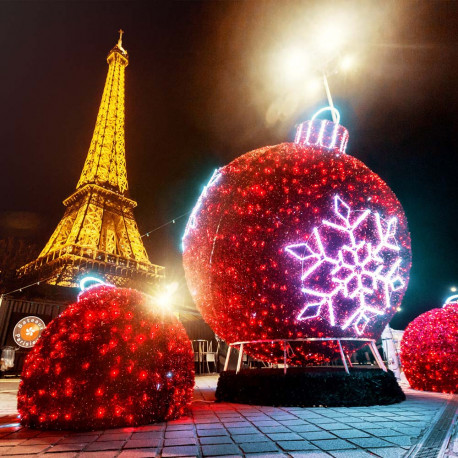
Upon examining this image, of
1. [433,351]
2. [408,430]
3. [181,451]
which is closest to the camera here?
[181,451]

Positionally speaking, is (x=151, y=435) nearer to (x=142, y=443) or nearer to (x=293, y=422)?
(x=142, y=443)

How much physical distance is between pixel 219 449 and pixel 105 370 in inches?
52.3

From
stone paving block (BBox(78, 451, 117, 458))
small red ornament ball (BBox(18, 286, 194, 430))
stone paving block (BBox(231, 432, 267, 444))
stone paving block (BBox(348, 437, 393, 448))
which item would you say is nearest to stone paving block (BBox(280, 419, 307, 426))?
stone paving block (BBox(231, 432, 267, 444))

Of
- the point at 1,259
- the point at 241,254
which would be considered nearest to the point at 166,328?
the point at 241,254

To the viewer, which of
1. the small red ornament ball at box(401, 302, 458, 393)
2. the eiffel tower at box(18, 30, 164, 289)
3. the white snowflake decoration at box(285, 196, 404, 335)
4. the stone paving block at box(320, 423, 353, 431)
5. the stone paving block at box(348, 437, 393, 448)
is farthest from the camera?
the eiffel tower at box(18, 30, 164, 289)

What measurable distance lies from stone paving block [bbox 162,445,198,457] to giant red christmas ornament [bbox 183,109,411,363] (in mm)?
1677

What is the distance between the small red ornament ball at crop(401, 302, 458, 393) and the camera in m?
4.90

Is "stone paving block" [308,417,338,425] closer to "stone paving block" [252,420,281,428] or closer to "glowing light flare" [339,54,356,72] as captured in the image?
"stone paving block" [252,420,281,428]

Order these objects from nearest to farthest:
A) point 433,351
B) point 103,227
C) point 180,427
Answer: point 180,427
point 433,351
point 103,227

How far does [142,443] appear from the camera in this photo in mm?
2326

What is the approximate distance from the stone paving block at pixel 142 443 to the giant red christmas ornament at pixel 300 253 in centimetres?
165

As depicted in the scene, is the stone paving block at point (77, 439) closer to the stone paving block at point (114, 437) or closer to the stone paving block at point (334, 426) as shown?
the stone paving block at point (114, 437)

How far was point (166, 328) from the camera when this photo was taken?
11.4 ft

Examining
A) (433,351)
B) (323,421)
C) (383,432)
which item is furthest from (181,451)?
(433,351)
